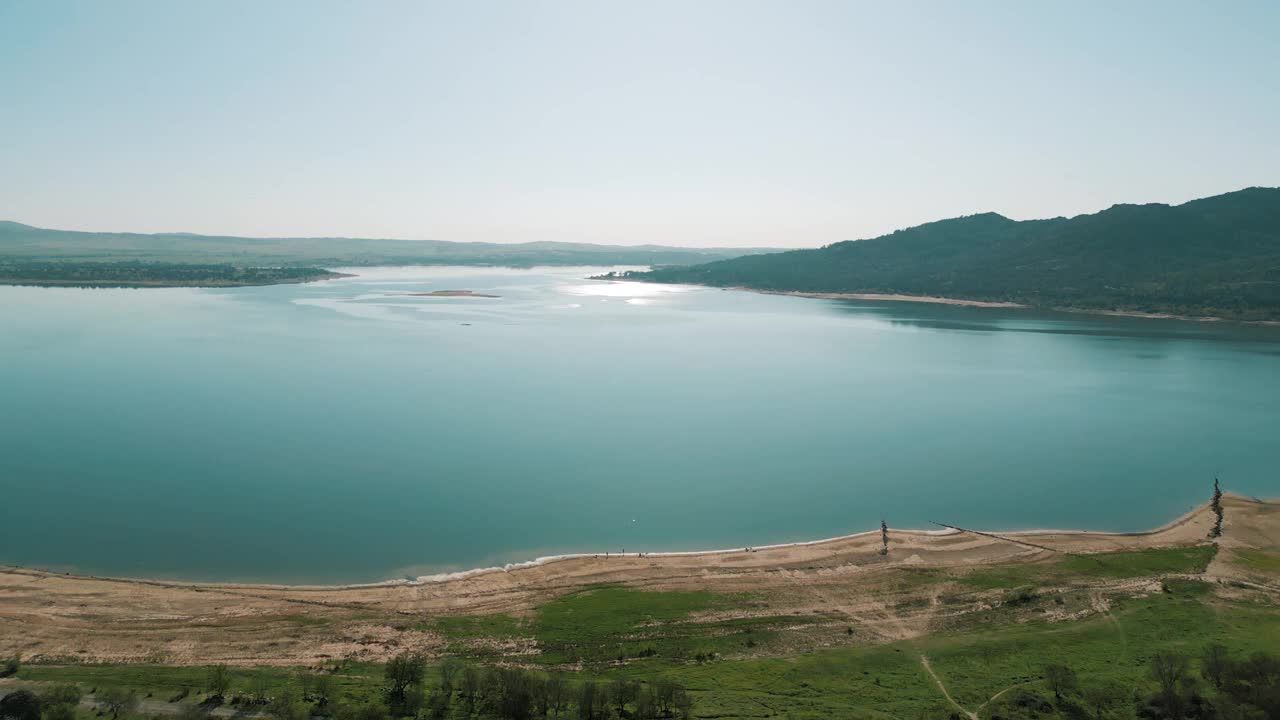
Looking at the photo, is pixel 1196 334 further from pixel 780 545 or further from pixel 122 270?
pixel 122 270

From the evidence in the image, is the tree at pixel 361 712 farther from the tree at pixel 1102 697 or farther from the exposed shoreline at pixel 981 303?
the exposed shoreline at pixel 981 303

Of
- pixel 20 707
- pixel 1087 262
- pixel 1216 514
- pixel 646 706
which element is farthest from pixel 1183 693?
pixel 1087 262

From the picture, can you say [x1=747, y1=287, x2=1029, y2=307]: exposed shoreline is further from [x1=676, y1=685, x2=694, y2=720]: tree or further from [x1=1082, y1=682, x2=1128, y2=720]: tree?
[x1=676, y1=685, x2=694, y2=720]: tree

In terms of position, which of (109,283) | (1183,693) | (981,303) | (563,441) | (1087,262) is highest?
(1087,262)

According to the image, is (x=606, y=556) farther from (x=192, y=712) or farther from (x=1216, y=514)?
(x=1216, y=514)

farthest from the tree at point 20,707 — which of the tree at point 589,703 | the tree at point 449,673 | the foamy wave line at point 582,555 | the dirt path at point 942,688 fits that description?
the dirt path at point 942,688

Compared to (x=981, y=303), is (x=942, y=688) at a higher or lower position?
lower
